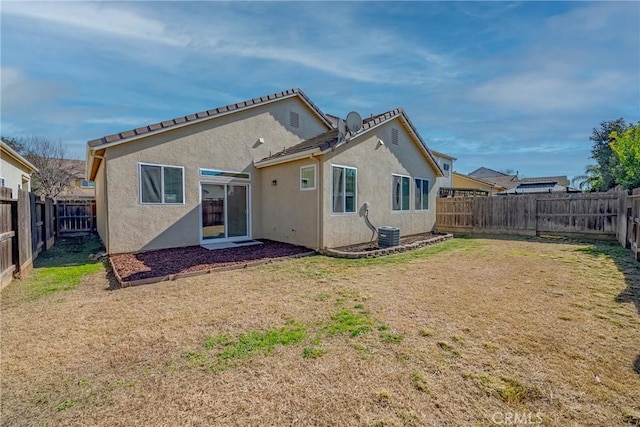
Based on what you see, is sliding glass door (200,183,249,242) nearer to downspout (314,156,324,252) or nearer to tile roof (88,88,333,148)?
tile roof (88,88,333,148)

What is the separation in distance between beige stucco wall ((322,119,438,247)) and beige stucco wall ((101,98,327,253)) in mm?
3495

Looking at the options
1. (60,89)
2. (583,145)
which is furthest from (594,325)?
(583,145)

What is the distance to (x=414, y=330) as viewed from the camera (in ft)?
14.0

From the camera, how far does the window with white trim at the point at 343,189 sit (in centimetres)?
1054

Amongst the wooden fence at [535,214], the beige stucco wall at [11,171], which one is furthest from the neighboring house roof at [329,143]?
the beige stucco wall at [11,171]

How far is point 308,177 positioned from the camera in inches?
418

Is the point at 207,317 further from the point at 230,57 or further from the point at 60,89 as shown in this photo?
the point at 60,89

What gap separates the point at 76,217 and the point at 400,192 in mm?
16408

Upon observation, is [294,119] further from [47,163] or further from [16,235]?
[47,163]

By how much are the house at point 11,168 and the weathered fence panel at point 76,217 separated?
215 cm

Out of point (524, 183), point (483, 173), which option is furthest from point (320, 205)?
point (483, 173)

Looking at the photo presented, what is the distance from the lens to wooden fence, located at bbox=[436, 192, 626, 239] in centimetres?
1271

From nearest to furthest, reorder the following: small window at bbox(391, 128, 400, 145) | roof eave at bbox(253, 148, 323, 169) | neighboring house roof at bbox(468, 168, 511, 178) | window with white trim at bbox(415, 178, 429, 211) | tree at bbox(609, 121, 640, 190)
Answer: roof eave at bbox(253, 148, 323, 169) < tree at bbox(609, 121, 640, 190) < small window at bbox(391, 128, 400, 145) < window with white trim at bbox(415, 178, 429, 211) < neighboring house roof at bbox(468, 168, 511, 178)

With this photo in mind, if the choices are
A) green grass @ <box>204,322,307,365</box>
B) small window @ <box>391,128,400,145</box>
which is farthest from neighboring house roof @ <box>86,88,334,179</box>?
green grass @ <box>204,322,307,365</box>
